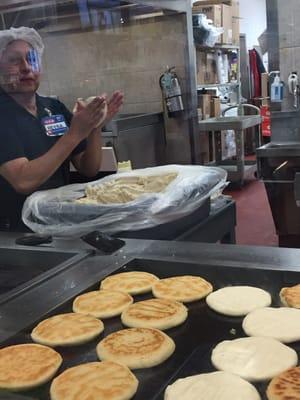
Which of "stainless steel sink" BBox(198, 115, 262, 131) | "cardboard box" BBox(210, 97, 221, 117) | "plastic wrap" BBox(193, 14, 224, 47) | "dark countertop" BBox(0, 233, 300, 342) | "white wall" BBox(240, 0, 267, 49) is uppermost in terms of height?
"white wall" BBox(240, 0, 267, 49)

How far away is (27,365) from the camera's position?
86 centimetres

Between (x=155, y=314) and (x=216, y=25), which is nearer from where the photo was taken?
(x=155, y=314)

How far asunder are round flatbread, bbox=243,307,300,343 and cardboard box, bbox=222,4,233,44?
5.46 metres

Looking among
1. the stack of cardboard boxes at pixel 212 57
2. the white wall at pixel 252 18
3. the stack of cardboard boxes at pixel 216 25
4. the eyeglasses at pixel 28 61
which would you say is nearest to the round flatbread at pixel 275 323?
the eyeglasses at pixel 28 61

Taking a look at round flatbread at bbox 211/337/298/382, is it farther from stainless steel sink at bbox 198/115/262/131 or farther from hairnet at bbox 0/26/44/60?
stainless steel sink at bbox 198/115/262/131

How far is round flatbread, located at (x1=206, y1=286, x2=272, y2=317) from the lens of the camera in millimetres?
1017

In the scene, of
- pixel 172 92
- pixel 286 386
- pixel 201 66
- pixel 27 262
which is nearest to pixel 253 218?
pixel 172 92

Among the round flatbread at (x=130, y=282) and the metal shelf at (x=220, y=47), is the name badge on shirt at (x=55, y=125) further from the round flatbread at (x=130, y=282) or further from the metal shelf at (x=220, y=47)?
the metal shelf at (x=220, y=47)

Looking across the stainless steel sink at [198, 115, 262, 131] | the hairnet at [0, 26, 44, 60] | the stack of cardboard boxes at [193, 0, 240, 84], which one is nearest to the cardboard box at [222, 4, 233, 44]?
the stack of cardboard boxes at [193, 0, 240, 84]

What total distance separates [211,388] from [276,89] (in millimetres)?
2757

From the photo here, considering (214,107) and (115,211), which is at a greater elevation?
(214,107)

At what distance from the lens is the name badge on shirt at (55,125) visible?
208 cm

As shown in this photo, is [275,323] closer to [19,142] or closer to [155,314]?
[155,314]

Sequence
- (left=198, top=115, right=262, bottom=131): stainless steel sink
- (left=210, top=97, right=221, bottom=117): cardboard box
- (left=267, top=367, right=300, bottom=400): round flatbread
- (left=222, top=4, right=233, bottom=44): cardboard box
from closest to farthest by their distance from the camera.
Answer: (left=267, top=367, right=300, bottom=400): round flatbread, (left=198, top=115, right=262, bottom=131): stainless steel sink, (left=210, top=97, right=221, bottom=117): cardboard box, (left=222, top=4, right=233, bottom=44): cardboard box
